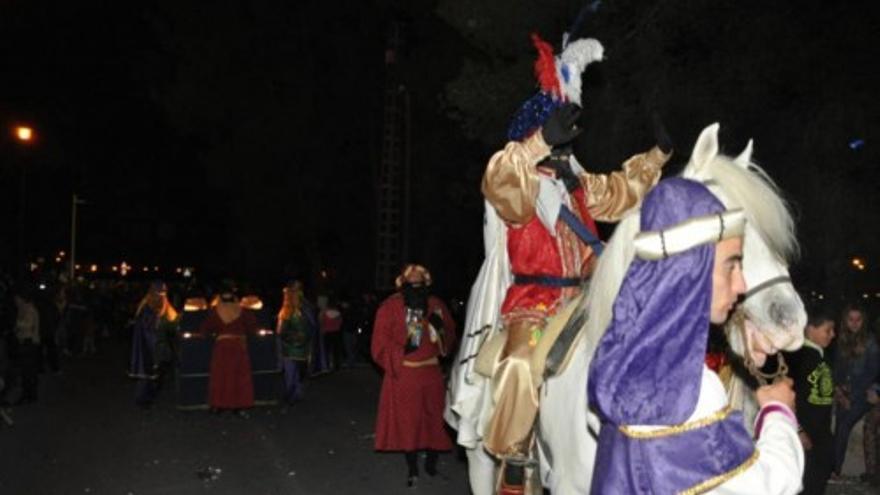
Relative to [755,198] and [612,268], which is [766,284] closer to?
[755,198]

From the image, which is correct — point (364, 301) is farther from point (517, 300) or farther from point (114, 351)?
point (517, 300)

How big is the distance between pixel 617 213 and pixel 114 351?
24.1 meters

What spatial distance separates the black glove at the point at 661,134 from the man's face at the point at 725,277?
2.35 metres

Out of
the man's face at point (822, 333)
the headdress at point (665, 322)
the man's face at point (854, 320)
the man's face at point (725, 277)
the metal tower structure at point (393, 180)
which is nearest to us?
the headdress at point (665, 322)

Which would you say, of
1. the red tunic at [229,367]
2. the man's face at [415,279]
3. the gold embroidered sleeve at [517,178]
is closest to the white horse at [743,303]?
the gold embroidered sleeve at [517,178]

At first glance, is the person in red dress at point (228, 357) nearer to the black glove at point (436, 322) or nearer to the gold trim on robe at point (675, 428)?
the black glove at point (436, 322)

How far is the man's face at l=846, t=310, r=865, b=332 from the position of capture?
9.20 m

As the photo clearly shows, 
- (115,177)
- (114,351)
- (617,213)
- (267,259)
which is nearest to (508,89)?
(617,213)

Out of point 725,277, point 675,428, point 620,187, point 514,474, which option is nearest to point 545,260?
point 620,187

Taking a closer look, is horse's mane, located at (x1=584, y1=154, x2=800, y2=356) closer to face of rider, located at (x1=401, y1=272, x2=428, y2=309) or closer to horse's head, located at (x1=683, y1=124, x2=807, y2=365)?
horse's head, located at (x1=683, y1=124, x2=807, y2=365)

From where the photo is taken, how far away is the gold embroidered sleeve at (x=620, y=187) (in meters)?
5.30

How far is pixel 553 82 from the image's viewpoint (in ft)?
15.6

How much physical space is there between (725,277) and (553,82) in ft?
7.91

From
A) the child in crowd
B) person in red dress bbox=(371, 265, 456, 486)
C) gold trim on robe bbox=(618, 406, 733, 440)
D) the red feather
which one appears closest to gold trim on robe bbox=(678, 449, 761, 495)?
gold trim on robe bbox=(618, 406, 733, 440)
